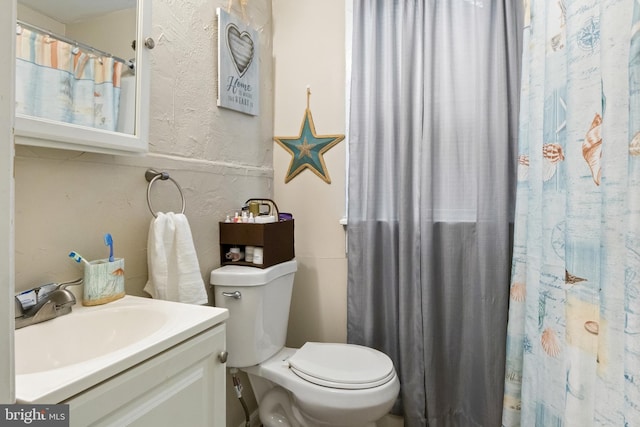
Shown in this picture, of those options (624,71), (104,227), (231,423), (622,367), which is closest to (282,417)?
(231,423)

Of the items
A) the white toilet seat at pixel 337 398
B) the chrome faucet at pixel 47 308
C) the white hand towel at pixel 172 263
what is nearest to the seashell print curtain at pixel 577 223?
the white toilet seat at pixel 337 398

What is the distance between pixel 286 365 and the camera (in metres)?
1.39

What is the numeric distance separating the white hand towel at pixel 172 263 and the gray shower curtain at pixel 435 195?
30.4 inches

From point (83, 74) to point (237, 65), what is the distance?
2.38 ft

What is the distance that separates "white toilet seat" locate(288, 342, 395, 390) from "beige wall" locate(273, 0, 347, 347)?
29 cm

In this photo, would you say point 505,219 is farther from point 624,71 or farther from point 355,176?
point 624,71

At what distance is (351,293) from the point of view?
167cm

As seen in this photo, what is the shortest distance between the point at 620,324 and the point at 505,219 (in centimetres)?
78

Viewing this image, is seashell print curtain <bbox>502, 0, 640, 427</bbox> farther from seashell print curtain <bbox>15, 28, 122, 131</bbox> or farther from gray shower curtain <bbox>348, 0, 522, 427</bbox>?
seashell print curtain <bbox>15, 28, 122, 131</bbox>

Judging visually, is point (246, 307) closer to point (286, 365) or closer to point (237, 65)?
point (286, 365)

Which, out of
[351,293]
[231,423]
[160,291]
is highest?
[160,291]

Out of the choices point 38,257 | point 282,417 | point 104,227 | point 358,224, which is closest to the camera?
point 38,257

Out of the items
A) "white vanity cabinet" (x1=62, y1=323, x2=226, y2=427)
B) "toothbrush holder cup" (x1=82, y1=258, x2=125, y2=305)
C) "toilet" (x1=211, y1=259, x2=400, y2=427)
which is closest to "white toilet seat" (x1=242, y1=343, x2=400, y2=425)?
"toilet" (x1=211, y1=259, x2=400, y2=427)

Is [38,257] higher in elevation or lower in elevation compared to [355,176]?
lower
